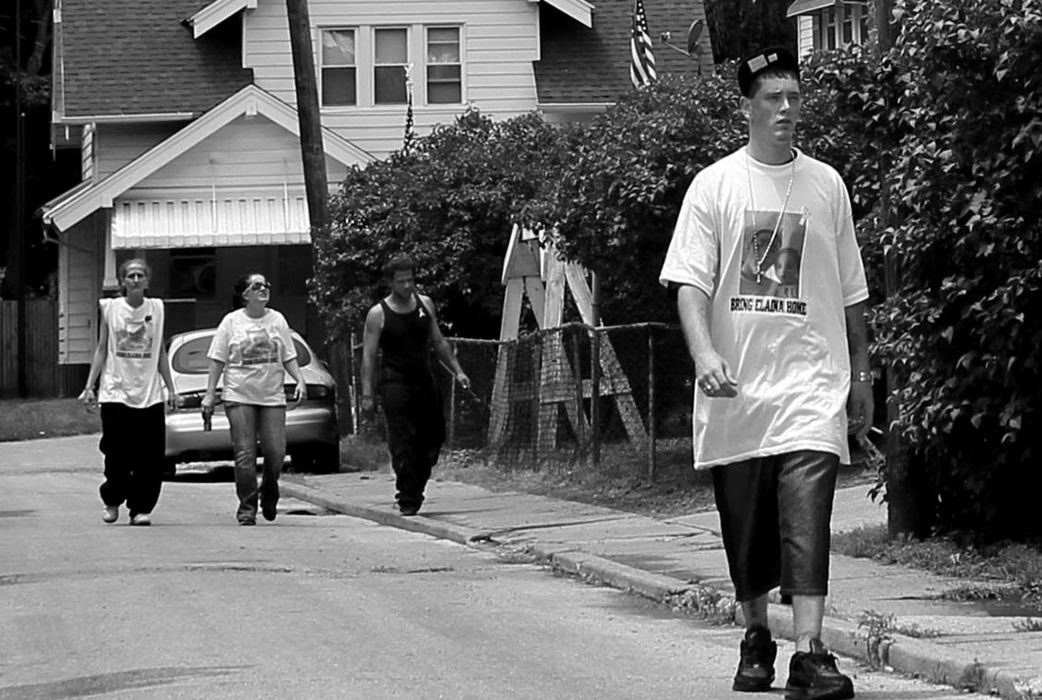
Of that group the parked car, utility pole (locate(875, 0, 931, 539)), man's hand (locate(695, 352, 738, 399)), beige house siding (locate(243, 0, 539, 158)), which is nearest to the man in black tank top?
the parked car

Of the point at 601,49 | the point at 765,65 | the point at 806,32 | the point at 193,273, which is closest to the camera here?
the point at 765,65

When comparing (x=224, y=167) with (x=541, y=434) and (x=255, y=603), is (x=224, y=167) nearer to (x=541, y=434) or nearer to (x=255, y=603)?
(x=541, y=434)

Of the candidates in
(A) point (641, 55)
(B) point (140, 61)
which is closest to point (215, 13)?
(B) point (140, 61)

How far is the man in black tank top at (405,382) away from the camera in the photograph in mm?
14812

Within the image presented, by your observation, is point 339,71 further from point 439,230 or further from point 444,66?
point 439,230

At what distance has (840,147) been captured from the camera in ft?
46.1

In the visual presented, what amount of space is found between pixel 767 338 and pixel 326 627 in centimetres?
296

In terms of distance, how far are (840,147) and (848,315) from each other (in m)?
6.91

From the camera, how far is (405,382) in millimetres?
14844

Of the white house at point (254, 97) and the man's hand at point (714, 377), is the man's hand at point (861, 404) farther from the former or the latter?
the white house at point (254, 97)

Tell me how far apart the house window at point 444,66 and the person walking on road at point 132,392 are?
20831 millimetres

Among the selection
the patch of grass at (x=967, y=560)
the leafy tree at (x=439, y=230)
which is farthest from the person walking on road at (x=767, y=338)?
the leafy tree at (x=439, y=230)

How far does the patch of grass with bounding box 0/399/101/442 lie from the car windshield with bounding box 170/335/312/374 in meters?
9.34

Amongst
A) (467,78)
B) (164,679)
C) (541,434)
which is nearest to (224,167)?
(467,78)
